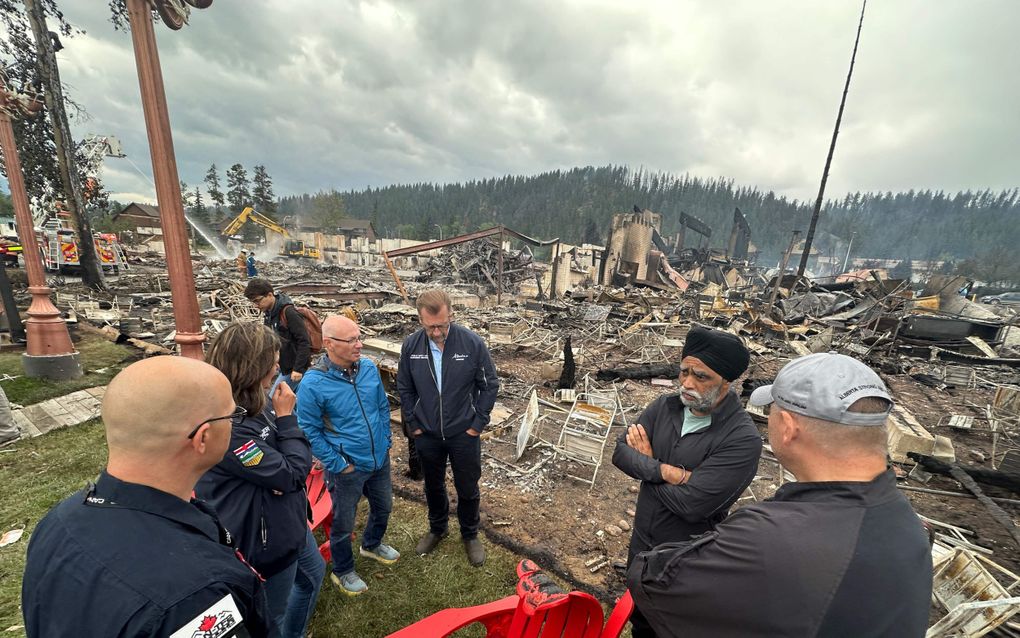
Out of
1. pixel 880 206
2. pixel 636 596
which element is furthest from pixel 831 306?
pixel 880 206

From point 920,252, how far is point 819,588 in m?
143

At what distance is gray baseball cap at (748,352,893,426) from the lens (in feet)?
4.01

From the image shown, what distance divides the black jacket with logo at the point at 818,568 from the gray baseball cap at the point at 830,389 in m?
0.19

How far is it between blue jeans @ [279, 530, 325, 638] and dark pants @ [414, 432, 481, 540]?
1089 millimetres

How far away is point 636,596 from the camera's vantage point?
1.51 meters

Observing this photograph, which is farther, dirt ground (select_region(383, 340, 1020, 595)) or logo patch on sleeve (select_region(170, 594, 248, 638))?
dirt ground (select_region(383, 340, 1020, 595))

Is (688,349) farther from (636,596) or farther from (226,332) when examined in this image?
(226,332)

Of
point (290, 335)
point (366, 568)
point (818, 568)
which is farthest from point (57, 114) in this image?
point (818, 568)

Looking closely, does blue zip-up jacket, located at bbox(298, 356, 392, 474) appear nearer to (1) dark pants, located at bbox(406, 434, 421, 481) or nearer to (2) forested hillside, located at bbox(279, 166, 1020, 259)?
(1) dark pants, located at bbox(406, 434, 421, 481)

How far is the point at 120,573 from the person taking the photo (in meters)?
0.92

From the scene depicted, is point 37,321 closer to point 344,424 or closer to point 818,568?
point 344,424

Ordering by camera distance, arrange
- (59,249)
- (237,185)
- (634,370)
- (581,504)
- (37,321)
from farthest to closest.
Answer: (237,185)
(59,249)
(634,370)
(37,321)
(581,504)

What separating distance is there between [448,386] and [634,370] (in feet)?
26.0

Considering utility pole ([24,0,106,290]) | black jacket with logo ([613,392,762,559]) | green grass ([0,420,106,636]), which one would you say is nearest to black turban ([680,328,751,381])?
black jacket with logo ([613,392,762,559])
